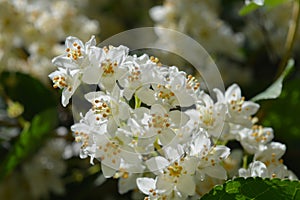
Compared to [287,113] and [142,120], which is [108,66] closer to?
[142,120]

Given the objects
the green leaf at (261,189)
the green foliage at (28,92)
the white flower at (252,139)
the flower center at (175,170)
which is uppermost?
the green foliage at (28,92)

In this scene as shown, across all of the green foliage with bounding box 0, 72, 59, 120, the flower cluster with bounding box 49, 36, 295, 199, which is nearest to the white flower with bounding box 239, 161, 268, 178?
the flower cluster with bounding box 49, 36, 295, 199

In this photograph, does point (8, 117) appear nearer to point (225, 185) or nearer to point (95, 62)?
point (95, 62)

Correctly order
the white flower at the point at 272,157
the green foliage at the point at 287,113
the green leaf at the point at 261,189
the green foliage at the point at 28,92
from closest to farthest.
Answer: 1. the green leaf at the point at 261,189
2. the white flower at the point at 272,157
3. the green foliage at the point at 287,113
4. the green foliage at the point at 28,92

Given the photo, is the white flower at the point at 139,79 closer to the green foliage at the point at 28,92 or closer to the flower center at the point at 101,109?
the flower center at the point at 101,109

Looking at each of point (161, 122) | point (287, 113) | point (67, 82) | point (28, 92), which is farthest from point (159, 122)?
point (28, 92)

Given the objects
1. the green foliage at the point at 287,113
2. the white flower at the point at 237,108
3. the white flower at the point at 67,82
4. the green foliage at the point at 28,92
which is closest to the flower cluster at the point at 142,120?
the white flower at the point at 67,82

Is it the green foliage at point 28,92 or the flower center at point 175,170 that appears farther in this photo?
the green foliage at point 28,92
